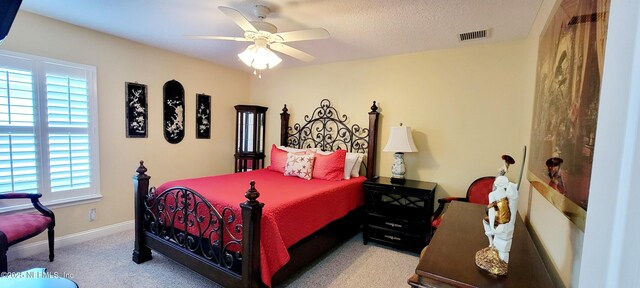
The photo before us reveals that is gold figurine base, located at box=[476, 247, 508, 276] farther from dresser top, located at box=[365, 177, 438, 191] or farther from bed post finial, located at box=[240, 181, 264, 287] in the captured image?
dresser top, located at box=[365, 177, 438, 191]

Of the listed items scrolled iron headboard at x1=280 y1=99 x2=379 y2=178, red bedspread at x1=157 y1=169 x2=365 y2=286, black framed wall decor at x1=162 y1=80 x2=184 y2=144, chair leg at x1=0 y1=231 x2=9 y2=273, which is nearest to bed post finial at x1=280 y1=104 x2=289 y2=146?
scrolled iron headboard at x1=280 y1=99 x2=379 y2=178

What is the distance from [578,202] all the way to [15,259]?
4.12 meters

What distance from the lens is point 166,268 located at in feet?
7.99

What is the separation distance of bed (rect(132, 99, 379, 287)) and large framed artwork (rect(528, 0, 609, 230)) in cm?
160

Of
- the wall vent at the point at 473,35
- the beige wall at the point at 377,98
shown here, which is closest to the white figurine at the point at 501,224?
the beige wall at the point at 377,98

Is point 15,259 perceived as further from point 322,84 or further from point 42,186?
point 322,84

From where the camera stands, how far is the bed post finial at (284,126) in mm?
4259

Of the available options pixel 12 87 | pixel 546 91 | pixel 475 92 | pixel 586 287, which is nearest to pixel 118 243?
pixel 12 87

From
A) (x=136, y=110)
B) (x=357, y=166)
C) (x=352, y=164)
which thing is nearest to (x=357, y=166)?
(x=357, y=166)

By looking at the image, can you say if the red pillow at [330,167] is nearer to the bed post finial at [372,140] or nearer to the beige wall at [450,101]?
the bed post finial at [372,140]

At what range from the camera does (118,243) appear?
9.50 feet

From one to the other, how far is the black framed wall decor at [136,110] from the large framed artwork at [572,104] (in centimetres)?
397

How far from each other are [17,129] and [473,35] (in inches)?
178

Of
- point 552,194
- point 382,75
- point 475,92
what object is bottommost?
point 552,194
